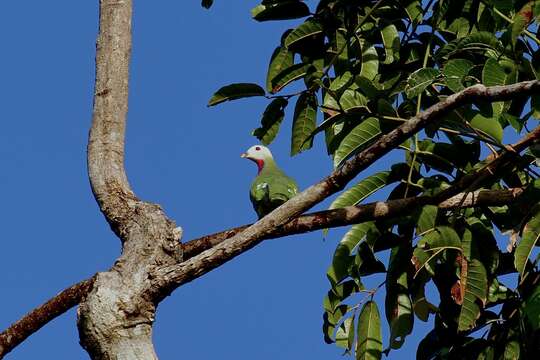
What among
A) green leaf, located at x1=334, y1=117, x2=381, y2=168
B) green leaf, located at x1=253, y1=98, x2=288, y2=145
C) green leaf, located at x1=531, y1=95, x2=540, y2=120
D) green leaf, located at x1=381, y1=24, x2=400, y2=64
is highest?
green leaf, located at x1=381, y1=24, x2=400, y2=64

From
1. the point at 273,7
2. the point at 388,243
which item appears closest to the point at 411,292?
the point at 388,243

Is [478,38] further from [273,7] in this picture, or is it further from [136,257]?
[136,257]

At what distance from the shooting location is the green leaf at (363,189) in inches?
134

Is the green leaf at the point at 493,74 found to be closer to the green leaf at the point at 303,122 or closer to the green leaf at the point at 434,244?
the green leaf at the point at 434,244

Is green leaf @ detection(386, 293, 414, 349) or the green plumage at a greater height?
the green plumage

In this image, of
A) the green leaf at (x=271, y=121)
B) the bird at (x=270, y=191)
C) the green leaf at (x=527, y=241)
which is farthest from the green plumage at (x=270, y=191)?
the green leaf at (x=527, y=241)

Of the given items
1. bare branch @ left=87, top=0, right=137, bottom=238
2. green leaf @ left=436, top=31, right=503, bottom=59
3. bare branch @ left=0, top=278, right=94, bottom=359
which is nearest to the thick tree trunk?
bare branch @ left=87, top=0, right=137, bottom=238

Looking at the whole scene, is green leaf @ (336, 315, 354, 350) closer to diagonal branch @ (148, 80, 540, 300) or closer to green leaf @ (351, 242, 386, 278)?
green leaf @ (351, 242, 386, 278)

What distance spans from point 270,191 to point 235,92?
271cm

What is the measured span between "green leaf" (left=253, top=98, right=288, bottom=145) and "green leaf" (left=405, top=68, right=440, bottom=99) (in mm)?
802

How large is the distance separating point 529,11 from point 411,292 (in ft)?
3.12

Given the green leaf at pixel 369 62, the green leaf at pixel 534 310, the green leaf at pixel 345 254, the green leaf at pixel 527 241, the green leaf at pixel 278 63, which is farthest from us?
the green leaf at pixel 278 63

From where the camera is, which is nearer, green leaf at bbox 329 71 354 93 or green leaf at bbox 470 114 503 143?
green leaf at bbox 470 114 503 143

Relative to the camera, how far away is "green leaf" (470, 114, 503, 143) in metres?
2.97
